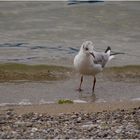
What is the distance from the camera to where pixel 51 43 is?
1435 centimetres

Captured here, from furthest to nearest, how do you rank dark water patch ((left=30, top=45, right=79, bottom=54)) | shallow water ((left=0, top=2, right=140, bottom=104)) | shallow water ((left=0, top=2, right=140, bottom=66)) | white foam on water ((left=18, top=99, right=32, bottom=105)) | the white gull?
1. dark water patch ((left=30, top=45, right=79, bottom=54))
2. shallow water ((left=0, top=2, right=140, bottom=66))
3. the white gull
4. shallow water ((left=0, top=2, right=140, bottom=104))
5. white foam on water ((left=18, top=99, right=32, bottom=105))

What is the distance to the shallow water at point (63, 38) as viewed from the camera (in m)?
10.0

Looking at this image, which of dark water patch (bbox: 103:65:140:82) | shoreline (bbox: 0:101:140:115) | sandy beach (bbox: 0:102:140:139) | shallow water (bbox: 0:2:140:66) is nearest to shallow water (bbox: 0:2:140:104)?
shallow water (bbox: 0:2:140:66)

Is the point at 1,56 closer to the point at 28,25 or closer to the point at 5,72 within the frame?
the point at 5,72

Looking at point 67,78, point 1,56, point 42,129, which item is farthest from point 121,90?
point 42,129

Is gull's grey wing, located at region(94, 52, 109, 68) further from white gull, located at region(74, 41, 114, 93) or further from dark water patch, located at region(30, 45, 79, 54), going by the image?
dark water patch, located at region(30, 45, 79, 54)

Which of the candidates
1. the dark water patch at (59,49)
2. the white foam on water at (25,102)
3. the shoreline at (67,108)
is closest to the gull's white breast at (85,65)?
the white foam on water at (25,102)

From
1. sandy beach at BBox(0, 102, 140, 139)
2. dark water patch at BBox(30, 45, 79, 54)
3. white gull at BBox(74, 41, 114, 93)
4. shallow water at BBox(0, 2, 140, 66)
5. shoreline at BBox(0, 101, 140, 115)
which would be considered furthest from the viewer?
dark water patch at BBox(30, 45, 79, 54)

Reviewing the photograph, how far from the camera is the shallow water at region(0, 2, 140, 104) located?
10039 mm

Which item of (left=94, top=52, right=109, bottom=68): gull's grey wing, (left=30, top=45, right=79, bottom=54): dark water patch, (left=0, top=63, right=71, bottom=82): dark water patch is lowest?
(left=0, top=63, right=71, bottom=82): dark water patch

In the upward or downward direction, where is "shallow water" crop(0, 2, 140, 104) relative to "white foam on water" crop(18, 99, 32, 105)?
upward

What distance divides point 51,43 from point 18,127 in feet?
26.5

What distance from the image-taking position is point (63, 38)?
14.9 metres

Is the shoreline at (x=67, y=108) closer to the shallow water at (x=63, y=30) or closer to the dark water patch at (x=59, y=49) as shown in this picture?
the shallow water at (x=63, y=30)
